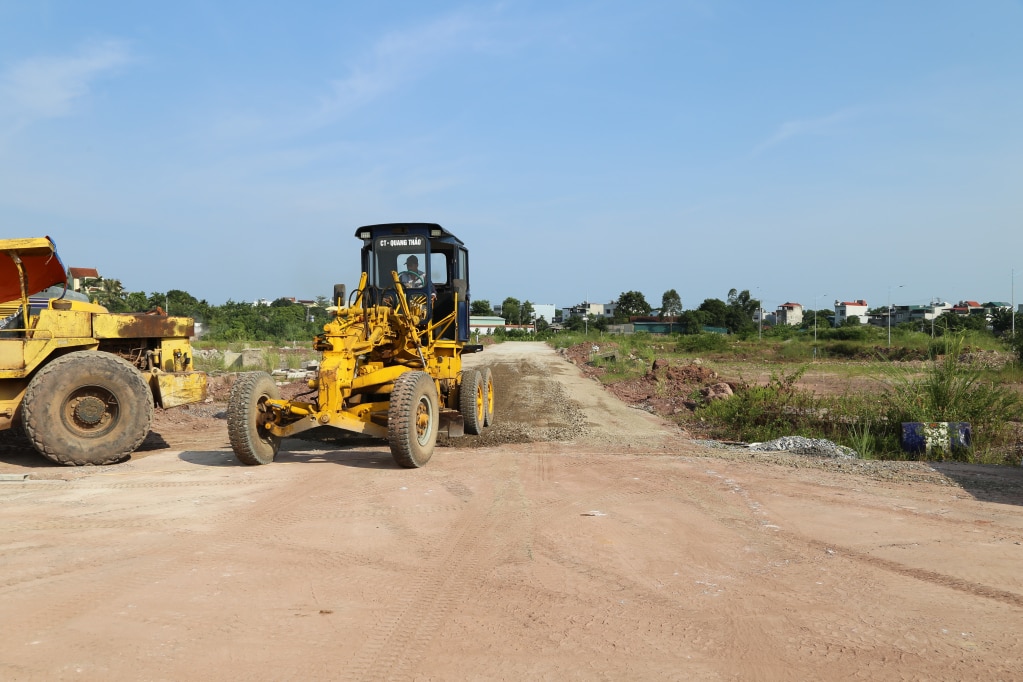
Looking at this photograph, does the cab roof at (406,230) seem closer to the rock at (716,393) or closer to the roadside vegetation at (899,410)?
the roadside vegetation at (899,410)

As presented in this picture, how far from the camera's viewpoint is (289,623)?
423 cm

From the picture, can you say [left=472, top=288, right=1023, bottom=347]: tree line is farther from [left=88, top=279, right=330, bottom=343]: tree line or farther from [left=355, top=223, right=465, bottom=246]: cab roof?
[left=355, top=223, right=465, bottom=246]: cab roof

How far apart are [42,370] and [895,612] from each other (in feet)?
29.2

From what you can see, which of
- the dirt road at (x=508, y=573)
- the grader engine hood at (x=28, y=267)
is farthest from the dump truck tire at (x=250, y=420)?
the grader engine hood at (x=28, y=267)

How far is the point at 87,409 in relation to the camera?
8898mm

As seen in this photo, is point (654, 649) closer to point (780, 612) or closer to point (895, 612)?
point (780, 612)

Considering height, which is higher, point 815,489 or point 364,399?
point 364,399

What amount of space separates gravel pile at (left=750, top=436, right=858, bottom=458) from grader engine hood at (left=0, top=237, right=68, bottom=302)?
9.35 metres

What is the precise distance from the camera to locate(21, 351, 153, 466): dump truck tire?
8.67m

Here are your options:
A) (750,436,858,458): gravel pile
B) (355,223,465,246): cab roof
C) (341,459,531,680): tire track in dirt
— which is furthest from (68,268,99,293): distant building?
(750,436,858,458): gravel pile

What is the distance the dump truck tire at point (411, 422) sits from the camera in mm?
8344

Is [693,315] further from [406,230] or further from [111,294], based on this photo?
[406,230]

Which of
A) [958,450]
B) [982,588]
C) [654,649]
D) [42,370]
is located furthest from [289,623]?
[958,450]

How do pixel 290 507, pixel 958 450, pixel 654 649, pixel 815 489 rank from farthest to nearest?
1. pixel 958 450
2. pixel 815 489
3. pixel 290 507
4. pixel 654 649
